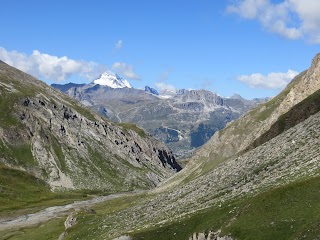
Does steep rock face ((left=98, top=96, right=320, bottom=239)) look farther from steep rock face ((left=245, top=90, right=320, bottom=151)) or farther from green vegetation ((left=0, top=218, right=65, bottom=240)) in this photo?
steep rock face ((left=245, top=90, right=320, bottom=151))

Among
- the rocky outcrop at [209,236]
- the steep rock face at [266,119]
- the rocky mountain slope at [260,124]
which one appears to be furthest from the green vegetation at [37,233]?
the steep rock face at [266,119]

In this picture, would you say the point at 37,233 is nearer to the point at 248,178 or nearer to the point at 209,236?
the point at 248,178

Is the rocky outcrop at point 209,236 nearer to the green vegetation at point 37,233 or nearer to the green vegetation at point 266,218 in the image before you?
the green vegetation at point 266,218

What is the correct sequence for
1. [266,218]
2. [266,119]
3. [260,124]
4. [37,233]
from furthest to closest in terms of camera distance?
1. [260,124]
2. [266,119]
3. [37,233]
4. [266,218]

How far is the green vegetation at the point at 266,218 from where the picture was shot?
5244 centimetres

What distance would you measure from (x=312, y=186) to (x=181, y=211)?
30.2 m

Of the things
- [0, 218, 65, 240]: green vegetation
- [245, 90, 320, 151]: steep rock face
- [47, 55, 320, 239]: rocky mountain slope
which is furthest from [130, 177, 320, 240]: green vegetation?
[245, 90, 320, 151]: steep rock face

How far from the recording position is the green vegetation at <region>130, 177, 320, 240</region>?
52.4m

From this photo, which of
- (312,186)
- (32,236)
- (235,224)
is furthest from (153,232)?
(32,236)

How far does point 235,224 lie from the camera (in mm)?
59906

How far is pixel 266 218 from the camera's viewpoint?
5747cm

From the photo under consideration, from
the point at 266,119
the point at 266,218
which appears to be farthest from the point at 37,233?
the point at 266,119

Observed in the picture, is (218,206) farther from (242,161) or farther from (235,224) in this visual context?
(242,161)

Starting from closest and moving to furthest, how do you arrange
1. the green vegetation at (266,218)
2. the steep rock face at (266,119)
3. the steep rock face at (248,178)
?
the green vegetation at (266,218), the steep rock face at (248,178), the steep rock face at (266,119)
